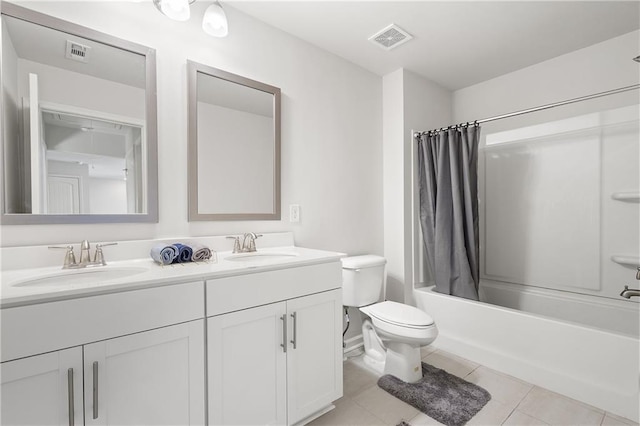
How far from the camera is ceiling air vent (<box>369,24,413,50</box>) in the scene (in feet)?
6.53

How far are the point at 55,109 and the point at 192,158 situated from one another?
1.87 feet

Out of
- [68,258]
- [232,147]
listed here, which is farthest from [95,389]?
[232,147]

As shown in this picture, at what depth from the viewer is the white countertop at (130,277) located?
827 mm

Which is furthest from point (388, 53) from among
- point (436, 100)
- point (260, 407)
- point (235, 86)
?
point (260, 407)

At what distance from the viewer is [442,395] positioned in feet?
5.78

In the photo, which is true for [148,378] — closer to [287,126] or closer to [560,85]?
[287,126]

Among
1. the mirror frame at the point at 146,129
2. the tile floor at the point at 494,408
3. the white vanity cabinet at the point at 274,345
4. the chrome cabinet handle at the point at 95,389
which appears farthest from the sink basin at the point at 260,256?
the tile floor at the point at 494,408

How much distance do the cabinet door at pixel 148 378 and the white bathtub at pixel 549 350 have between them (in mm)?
1927

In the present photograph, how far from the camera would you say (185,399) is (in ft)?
3.50

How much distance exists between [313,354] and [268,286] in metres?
0.45

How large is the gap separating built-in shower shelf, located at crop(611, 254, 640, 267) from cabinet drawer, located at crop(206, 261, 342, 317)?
6.92ft

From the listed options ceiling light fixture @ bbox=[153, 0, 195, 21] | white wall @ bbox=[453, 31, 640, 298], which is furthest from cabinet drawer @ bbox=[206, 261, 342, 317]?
white wall @ bbox=[453, 31, 640, 298]

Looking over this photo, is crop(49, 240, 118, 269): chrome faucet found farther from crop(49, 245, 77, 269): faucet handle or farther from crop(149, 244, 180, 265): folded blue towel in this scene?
crop(149, 244, 180, 265): folded blue towel

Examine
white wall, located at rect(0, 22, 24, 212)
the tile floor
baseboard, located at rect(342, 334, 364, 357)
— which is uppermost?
white wall, located at rect(0, 22, 24, 212)
